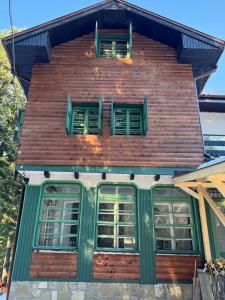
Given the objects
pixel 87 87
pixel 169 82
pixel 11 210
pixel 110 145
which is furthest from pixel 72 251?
pixel 11 210

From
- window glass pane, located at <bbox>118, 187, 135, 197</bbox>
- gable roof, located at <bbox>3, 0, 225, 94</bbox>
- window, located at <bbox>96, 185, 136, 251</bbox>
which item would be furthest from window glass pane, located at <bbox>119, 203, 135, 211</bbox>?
gable roof, located at <bbox>3, 0, 225, 94</bbox>

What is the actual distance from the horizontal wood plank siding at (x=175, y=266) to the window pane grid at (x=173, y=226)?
320 millimetres

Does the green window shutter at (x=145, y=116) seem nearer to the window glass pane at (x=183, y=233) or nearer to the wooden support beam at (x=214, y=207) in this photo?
the wooden support beam at (x=214, y=207)

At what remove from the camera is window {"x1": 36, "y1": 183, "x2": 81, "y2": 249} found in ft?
25.1

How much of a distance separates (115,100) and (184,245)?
4.77 metres

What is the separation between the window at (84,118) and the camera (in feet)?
28.7

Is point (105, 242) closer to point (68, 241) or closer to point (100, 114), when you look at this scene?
point (68, 241)

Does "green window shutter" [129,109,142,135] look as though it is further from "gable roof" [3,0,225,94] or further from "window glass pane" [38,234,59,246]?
"window glass pane" [38,234,59,246]

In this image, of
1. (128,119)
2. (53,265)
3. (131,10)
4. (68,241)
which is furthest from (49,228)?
(131,10)

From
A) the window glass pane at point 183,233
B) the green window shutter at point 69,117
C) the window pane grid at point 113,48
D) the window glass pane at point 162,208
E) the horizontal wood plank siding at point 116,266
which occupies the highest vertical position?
the window pane grid at point 113,48

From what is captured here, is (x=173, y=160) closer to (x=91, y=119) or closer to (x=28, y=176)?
(x=91, y=119)

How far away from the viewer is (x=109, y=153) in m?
8.38

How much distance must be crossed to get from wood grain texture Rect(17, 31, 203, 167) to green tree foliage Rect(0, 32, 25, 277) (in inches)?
211

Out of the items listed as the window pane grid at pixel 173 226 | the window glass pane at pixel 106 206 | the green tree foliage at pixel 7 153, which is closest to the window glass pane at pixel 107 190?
the window glass pane at pixel 106 206
